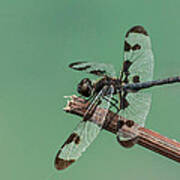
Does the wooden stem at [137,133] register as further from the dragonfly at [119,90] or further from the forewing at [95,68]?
the forewing at [95,68]

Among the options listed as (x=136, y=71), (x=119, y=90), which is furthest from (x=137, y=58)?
(x=119, y=90)

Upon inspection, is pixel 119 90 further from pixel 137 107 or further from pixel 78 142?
pixel 78 142

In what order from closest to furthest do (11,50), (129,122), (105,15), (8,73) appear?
(129,122)
(8,73)
(11,50)
(105,15)

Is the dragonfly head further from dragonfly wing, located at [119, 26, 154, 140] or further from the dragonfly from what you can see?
dragonfly wing, located at [119, 26, 154, 140]

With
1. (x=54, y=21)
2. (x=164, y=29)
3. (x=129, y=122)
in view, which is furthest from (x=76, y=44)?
(x=129, y=122)

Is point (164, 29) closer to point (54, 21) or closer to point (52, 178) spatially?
point (54, 21)
